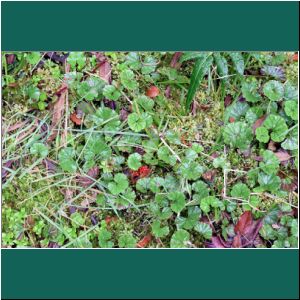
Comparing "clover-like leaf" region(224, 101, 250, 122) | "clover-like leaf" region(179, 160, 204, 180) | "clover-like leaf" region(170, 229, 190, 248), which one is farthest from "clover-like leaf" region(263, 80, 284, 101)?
"clover-like leaf" region(170, 229, 190, 248)

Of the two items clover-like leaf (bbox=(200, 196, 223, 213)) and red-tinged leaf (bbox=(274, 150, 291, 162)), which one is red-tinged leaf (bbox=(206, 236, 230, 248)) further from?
red-tinged leaf (bbox=(274, 150, 291, 162))

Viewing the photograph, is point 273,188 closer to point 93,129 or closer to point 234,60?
point 234,60

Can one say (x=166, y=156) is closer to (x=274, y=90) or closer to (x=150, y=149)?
(x=150, y=149)

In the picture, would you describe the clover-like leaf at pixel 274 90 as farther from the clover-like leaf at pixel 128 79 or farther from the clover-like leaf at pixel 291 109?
the clover-like leaf at pixel 128 79

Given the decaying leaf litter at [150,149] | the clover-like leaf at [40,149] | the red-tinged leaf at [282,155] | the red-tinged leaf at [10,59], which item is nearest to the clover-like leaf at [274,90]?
the decaying leaf litter at [150,149]

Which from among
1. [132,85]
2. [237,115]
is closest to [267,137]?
[237,115]
